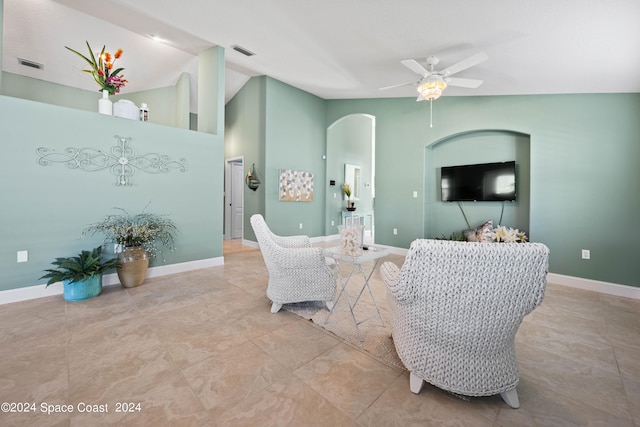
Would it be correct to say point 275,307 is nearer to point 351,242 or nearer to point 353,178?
point 351,242

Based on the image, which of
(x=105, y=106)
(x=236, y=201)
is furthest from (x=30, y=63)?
(x=236, y=201)

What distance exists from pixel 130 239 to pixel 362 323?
289 centimetres

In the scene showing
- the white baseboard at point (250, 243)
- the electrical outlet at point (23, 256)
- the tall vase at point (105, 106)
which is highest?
the tall vase at point (105, 106)

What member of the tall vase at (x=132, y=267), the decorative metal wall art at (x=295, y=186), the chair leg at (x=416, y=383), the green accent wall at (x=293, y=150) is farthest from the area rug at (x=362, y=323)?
the decorative metal wall art at (x=295, y=186)

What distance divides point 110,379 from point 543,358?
2.78 meters

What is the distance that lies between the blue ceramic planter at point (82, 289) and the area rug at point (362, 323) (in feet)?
6.84

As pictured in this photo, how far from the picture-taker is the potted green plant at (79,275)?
259cm

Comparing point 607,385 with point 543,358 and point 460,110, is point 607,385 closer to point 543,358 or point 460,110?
point 543,358

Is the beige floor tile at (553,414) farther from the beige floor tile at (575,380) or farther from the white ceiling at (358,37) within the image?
the white ceiling at (358,37)

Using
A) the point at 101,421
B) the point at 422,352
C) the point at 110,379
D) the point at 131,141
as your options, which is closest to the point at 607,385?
the point at 422,352

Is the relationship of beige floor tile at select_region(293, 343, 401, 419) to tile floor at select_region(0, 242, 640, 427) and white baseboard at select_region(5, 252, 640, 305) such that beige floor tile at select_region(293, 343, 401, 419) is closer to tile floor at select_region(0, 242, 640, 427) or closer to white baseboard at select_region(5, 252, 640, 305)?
tile floor at select_region(0, 242, 640, 427)

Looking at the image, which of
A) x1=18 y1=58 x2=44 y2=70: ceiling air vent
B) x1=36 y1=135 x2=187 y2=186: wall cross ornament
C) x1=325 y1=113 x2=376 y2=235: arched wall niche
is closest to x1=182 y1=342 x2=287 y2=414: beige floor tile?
x1=36 y1=135 x2=187 y2=186: wall cross ornament

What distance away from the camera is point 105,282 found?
10.1ft

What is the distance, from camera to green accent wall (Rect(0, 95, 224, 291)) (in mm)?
2561
